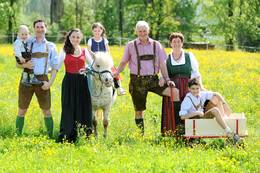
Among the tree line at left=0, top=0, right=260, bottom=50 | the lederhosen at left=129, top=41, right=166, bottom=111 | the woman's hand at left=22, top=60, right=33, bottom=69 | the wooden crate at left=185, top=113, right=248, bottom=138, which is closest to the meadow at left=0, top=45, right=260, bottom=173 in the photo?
the wooden crate at left=185, top=113, right=248, bottom=138

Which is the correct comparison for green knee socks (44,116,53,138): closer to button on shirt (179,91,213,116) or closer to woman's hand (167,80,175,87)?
woman's hand (167,80,175,87)

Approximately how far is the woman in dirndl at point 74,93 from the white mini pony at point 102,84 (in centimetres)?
20

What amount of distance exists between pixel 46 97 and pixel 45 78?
1.17 ft

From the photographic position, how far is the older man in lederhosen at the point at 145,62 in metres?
9.66

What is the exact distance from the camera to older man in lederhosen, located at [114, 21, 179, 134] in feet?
31.7

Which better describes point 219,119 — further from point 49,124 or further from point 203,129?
point 49,124

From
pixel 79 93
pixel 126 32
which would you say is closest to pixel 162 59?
pixel 79 93

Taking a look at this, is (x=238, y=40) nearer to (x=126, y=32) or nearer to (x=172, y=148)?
(x=126, y=32)

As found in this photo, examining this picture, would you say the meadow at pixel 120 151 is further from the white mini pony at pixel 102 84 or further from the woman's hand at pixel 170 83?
the woman's hand at pixel 170 83

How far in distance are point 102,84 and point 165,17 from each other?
1771 inches

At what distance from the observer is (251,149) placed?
869 centimetres

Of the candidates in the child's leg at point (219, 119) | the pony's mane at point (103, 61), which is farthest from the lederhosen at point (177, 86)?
the pony's mane at point (103, 61)

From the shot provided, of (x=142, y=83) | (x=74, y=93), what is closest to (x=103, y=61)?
(x=74, y=93)

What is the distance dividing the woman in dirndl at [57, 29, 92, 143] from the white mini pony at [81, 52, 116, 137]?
0.20 metres
